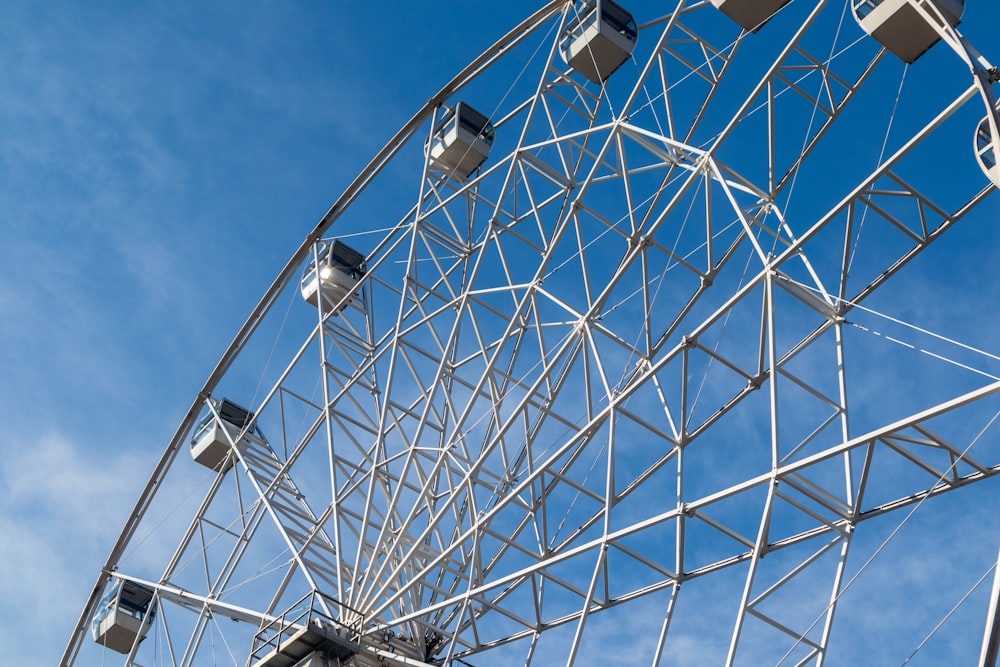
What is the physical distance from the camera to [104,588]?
1665 inches

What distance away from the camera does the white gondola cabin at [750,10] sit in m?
25.0

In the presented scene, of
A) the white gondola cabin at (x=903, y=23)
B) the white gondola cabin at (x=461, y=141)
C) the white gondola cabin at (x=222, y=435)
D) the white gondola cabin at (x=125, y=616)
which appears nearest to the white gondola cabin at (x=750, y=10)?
the white gondola cabin at (x=903, y=23)

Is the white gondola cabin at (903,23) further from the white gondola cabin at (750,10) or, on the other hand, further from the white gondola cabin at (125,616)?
the white gondola cabin at (125,616)

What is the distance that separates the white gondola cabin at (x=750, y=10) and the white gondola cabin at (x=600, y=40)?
430 centimetres

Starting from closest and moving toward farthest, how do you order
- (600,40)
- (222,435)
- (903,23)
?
(903,23)
(600,40)
(222,435)

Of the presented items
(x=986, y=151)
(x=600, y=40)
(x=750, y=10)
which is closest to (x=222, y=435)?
(x=600, y=40)

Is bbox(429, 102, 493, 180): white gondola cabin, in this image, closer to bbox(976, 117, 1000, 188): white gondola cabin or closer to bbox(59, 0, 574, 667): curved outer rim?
bbox(59, 0, 574, 667): curved outer rim

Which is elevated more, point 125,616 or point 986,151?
point 125,616

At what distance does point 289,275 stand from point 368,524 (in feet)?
30.4

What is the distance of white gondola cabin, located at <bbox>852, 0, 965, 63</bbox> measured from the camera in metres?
21.1

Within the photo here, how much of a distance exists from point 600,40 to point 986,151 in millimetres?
12553

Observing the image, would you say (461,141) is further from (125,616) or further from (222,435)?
(125,616)

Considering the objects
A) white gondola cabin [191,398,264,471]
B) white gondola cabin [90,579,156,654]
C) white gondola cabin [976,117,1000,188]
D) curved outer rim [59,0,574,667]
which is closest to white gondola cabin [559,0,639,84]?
curved outer rim [59,0,574,667]

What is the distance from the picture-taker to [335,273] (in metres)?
36.4
